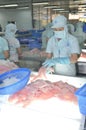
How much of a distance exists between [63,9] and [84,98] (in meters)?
10.1

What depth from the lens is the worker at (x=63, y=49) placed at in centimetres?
321

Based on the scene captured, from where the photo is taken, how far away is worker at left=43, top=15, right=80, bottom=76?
10.5 feet

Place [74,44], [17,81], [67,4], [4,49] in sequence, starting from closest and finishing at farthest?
[17,81]
[74,44]
[4,49]
[67,4]

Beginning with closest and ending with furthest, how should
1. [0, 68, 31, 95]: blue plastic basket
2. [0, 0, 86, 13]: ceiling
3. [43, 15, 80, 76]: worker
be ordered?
1. [0, 68, 31, 95]: blue plastic basket
2. [43, 15, 80, 76]: worker
3. [0, 0, 86, 13]: ceiling

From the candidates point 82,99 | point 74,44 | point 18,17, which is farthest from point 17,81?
point 18,17

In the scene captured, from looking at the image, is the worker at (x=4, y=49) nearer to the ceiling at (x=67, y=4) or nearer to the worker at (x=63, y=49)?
the worker at (x=63, y=49)

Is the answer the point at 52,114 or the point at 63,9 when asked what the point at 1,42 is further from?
the point at 63,9

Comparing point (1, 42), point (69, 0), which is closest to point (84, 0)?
point (69, 0)

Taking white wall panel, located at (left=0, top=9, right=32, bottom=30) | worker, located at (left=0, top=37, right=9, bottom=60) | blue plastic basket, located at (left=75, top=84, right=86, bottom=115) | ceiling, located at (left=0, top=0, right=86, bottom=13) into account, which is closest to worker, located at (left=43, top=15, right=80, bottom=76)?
worker, located at (left=0, top=37, right=9, bottom=60)

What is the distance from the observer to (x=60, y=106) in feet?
5.43

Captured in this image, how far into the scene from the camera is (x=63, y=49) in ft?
11.5

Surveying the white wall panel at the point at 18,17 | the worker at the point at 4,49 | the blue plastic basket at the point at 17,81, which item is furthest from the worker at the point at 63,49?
the white wall panel at the point at 18,17

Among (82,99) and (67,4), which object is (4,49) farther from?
(67,4)

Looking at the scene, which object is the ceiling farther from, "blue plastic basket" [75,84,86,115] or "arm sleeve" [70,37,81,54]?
"blue plastic basket" [75,84,86,115]
